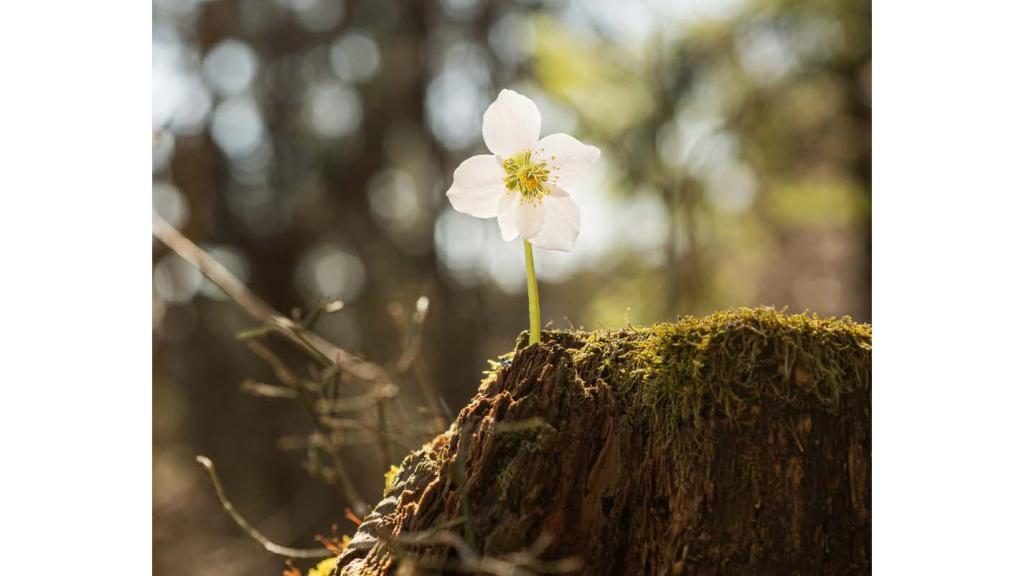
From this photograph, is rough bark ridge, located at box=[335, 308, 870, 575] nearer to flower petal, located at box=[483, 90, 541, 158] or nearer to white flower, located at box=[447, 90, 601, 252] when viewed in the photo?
white flower, located at box=[447, 90, 601, 252]

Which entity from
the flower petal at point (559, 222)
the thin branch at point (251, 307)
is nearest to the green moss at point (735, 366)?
the flower petal at point (559, 222)

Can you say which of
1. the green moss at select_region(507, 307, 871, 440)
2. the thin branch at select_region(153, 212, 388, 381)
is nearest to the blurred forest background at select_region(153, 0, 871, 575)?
the thin branch at select_region(153, 212, 388, 381)

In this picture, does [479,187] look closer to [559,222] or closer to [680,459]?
[559,222]
